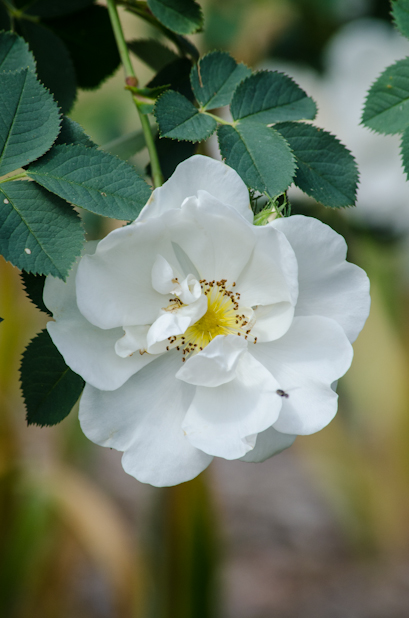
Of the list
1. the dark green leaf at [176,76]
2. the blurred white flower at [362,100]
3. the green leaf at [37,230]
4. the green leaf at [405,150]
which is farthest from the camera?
the blurred white flower at [362,100]

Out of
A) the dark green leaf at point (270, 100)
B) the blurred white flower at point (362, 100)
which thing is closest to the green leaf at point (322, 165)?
the dark green leaf at point (270, 100)

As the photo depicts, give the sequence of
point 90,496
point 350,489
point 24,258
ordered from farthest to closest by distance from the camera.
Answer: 1. point 350,489
2. point 90,496
3. point 24,258

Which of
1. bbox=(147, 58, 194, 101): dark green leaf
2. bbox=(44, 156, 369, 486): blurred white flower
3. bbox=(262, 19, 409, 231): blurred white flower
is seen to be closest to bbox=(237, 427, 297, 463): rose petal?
bbox=(44, 156, 369, 486): blurred white flower

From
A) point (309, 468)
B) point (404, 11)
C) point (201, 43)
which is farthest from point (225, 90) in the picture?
point (309, 468)

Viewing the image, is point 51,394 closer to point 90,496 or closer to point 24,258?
point 24,258

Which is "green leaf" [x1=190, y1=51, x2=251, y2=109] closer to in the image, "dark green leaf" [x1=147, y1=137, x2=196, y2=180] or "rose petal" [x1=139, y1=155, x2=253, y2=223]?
"dark green leaf" [x1=147, y1=137, x2=196, y2=180]

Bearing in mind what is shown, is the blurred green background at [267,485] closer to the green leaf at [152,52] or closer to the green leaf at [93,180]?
the green leaf at [152,52]
